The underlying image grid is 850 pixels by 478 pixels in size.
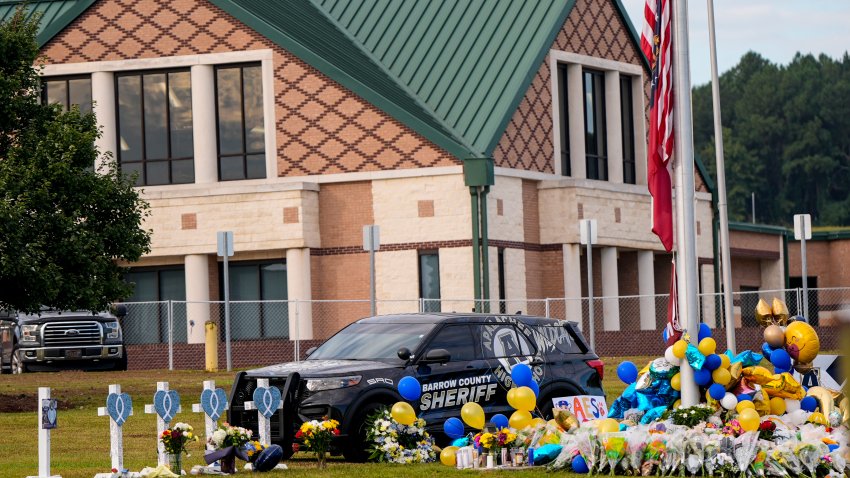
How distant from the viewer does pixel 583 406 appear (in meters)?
18.6

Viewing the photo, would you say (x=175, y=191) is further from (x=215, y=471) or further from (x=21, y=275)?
(x=215, y=471)

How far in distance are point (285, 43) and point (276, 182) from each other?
11.2 ft

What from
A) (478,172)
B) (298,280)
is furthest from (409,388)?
(298,280)

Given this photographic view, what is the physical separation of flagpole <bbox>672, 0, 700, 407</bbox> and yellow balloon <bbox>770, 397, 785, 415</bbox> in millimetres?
767

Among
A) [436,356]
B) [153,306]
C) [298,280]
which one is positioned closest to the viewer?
[436,356]

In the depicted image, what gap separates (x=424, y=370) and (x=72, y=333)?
20.0m

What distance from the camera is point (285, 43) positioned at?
41.4m

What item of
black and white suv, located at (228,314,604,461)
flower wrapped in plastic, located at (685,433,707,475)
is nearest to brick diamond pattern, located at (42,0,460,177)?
black and white suv, located at (228,314,604,461)

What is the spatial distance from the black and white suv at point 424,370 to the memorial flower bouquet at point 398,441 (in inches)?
11.7

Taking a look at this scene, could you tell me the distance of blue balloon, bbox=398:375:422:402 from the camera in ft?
57.2

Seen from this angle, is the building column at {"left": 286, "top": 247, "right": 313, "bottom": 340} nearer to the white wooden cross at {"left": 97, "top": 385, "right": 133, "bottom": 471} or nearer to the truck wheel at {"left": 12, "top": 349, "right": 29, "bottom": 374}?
the truck wheel at {"left": 12, "top": 349, "right": 29, "bottom": 374}

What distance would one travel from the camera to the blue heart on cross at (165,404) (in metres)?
15.9

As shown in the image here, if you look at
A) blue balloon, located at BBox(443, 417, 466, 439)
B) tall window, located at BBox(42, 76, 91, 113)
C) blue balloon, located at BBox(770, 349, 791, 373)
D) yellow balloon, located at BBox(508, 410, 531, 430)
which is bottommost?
blue balloon, located at BBox(443, 417, 466, 439)

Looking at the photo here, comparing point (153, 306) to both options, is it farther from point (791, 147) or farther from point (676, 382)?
point (791, 147)
